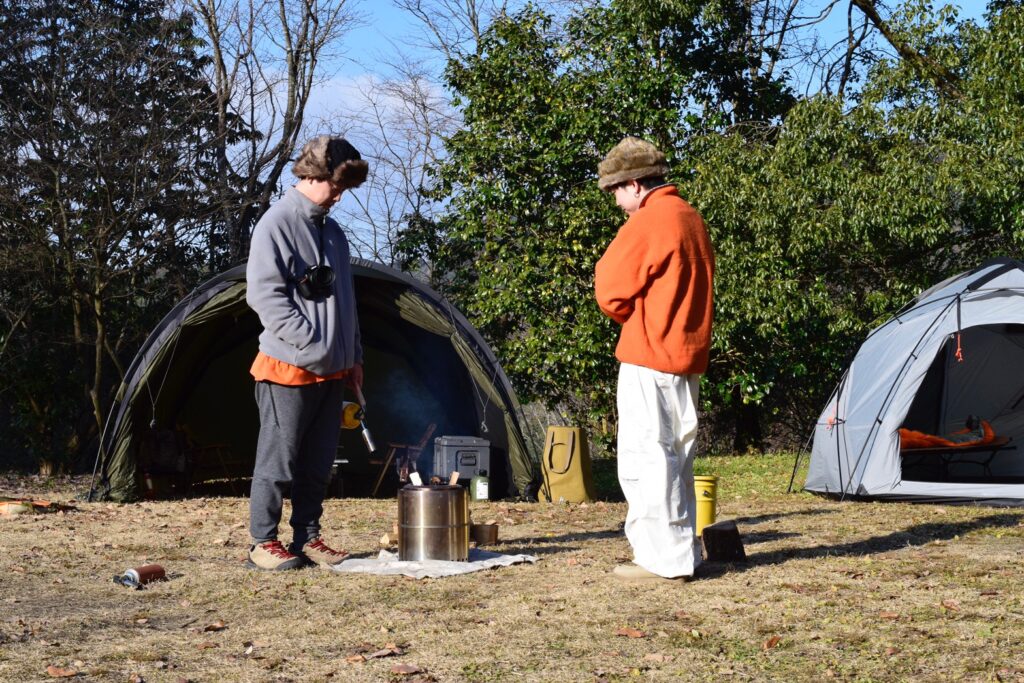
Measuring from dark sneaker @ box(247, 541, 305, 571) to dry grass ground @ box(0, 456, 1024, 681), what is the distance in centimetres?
7

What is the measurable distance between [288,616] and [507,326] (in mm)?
9002

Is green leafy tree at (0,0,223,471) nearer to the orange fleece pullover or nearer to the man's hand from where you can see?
the man's hand

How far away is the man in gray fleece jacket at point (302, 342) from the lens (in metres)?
4.64

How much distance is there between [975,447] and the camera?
9.31 meters

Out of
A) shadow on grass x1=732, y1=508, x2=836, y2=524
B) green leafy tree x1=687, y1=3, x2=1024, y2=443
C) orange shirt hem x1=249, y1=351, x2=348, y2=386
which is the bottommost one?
shadow on grass x1=732, y1=508, x2=836, y2=524

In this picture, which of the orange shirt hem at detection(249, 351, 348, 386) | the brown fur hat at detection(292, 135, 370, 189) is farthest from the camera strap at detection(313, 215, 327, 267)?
the orange shirt hem at detection(249, 351, 348, 386)

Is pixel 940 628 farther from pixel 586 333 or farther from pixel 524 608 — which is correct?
pixel 586 333

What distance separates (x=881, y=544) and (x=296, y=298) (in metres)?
3.07

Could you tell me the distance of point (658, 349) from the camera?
167 inches

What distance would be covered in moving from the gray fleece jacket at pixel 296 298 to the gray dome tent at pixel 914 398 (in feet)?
14.7

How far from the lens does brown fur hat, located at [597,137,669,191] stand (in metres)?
4.34

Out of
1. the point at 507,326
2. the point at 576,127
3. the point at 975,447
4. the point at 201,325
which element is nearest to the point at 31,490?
the point at 201,325

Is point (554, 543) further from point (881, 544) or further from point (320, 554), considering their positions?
point (881, 544)

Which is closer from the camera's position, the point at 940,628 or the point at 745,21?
the point at 940,628
